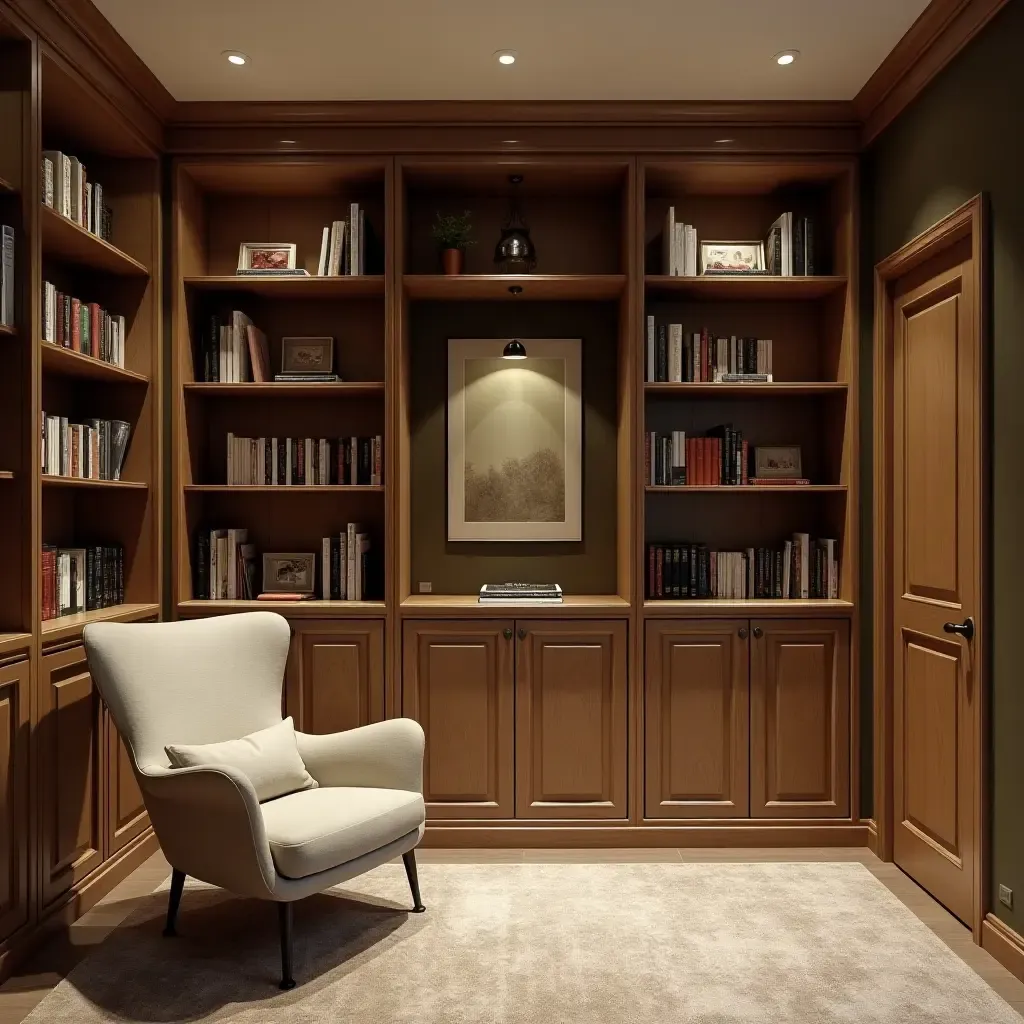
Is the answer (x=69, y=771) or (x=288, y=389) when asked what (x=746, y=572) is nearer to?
(x=288, y=389)

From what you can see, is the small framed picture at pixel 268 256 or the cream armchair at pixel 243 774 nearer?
the cream armchair at pixel 243 774

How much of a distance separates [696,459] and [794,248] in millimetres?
974

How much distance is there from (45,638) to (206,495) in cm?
134

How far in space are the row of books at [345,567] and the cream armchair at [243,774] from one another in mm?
547

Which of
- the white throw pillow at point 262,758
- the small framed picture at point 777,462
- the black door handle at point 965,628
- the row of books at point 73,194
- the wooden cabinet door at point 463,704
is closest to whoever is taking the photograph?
the white throw pillow at point 262,758

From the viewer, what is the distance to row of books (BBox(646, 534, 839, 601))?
392 cm

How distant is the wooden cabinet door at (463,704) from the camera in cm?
377

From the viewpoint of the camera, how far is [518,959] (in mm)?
2799

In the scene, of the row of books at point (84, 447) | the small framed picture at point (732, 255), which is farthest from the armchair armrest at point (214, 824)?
the small framed picture at point (732, 255)

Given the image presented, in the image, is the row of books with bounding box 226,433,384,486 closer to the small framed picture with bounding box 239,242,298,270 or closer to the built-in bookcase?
the built-in bookcase

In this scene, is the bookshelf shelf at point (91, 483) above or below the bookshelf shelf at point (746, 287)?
below

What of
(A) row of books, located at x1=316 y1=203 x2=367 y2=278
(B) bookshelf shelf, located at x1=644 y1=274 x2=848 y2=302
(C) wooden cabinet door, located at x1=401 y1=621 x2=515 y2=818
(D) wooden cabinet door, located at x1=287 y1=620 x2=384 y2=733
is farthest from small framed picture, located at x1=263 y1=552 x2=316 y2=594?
(B) bookshelf shelf, located at x1=644 y1=274 x2=848 y2=302

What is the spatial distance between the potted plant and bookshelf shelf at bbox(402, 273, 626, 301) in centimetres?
Answer: 8

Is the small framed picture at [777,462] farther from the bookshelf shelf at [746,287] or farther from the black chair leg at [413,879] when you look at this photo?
the black chair leg at [413,879]
